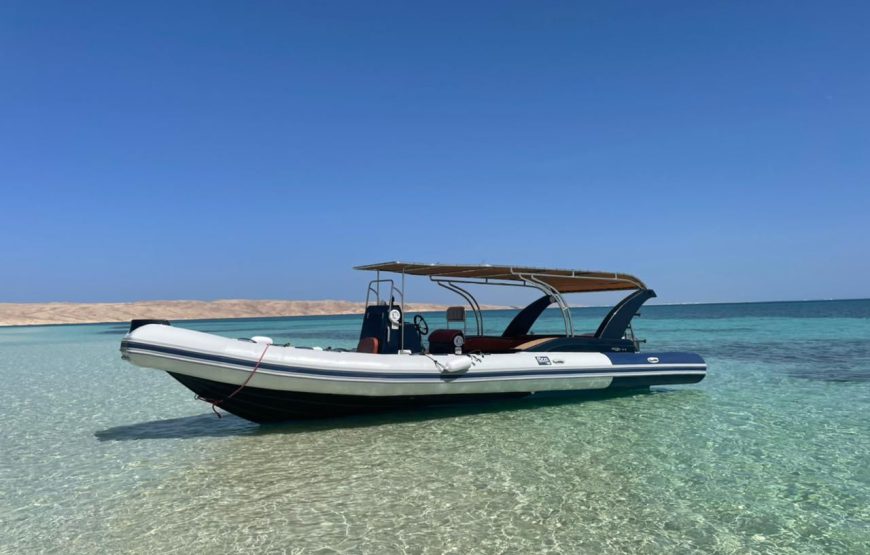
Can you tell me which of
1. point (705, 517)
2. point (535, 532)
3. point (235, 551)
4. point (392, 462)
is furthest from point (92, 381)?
point (705, 517)

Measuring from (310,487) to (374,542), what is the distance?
1454 mm

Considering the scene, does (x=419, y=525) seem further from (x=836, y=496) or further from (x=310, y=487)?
(x=836, y=496)

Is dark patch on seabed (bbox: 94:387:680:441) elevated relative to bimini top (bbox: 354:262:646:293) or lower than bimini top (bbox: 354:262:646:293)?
lower

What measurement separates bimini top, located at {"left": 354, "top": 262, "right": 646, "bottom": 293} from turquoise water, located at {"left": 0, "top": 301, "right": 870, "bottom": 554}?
2.27m

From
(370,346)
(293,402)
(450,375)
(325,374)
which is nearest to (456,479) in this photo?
(325,374)

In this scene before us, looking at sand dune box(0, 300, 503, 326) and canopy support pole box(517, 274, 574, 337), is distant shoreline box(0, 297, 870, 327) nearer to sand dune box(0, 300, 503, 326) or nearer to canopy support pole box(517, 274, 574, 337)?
sand dune box(0, 300, 503, 326)

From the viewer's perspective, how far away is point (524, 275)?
32.0 ft

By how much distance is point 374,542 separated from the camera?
167 inches

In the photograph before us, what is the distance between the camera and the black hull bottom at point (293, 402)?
23.8 feet

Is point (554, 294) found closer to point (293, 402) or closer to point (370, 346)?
point (370, 346)

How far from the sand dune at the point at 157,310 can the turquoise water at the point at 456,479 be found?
7016cm

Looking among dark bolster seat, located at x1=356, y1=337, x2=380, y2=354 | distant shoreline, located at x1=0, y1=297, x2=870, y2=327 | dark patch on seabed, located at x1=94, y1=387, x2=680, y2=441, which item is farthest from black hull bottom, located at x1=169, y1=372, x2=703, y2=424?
distant shoreline, located at x1=0, y1=297, x2=870, y2=327

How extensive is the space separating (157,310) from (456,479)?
400ft

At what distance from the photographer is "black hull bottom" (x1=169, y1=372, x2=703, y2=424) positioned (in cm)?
724
